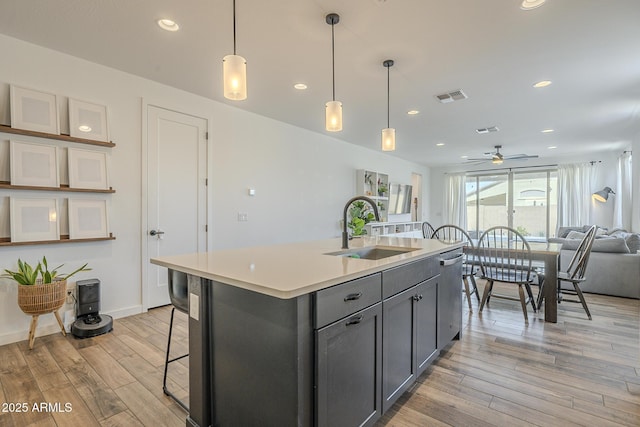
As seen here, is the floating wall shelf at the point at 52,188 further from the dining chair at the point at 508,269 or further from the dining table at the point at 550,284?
the dining table at the point at 550,284

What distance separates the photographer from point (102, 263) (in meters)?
3.08

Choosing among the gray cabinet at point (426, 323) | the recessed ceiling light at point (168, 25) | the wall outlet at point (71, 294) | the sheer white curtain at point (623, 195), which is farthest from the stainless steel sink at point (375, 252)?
the sheer white curtain at point (623, 195)

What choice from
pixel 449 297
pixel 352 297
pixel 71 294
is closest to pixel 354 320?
pixel 352 297

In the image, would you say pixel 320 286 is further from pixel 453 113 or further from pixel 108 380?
pixel 453 113

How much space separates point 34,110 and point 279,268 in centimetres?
282

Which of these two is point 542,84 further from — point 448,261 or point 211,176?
point 211,176

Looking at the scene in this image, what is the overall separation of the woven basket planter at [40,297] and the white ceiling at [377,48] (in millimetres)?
2068

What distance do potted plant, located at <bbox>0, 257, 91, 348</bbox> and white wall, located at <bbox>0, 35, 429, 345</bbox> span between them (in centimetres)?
21

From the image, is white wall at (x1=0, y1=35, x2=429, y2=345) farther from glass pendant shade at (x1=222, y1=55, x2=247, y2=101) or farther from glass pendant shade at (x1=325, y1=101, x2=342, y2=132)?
glass pendant shade at (x1=325, y1=101, x2=342, y2=132)

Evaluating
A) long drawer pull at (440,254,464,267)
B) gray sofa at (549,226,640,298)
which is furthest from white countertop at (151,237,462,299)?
gray sofa at (549,226,640,298)

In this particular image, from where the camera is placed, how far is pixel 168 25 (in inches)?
92.9

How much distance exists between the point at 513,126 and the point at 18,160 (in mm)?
6274

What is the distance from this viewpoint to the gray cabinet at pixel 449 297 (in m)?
2.28

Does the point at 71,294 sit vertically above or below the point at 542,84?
below
